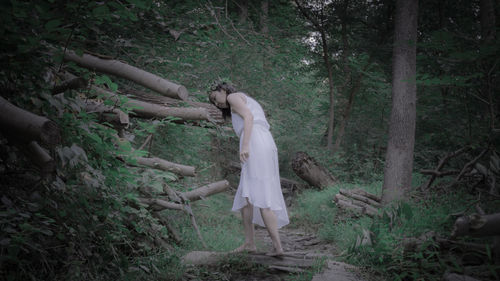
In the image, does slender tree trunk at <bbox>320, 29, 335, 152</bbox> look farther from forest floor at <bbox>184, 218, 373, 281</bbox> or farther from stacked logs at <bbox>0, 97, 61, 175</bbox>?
stacked logs at <bbox>0, 97, 61, 175</bbox>

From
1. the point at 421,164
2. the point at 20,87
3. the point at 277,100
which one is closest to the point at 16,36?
the point at 20,87

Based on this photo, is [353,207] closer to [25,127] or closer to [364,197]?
[364,197]

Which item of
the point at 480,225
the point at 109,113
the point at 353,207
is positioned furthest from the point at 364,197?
the point at 109,113

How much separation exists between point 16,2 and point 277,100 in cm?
971

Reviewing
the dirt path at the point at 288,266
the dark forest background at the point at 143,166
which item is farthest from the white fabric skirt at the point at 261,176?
the dark forest background at the point at 143,166

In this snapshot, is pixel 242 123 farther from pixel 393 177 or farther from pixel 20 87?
pixel 393 177

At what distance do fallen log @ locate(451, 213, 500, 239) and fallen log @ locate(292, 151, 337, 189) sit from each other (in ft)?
26.8

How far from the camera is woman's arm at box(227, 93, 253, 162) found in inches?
172

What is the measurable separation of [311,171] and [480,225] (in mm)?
8403

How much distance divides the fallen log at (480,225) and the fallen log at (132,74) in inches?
90.8

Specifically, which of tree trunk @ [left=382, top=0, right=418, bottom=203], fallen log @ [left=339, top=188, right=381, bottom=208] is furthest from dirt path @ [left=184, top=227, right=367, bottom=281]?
fallen log @ [left=339, top=188, right=381, bottom=208]

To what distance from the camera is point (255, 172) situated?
4367 millimetres

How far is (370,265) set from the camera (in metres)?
3.58

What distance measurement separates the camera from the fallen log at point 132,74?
8.92ft
